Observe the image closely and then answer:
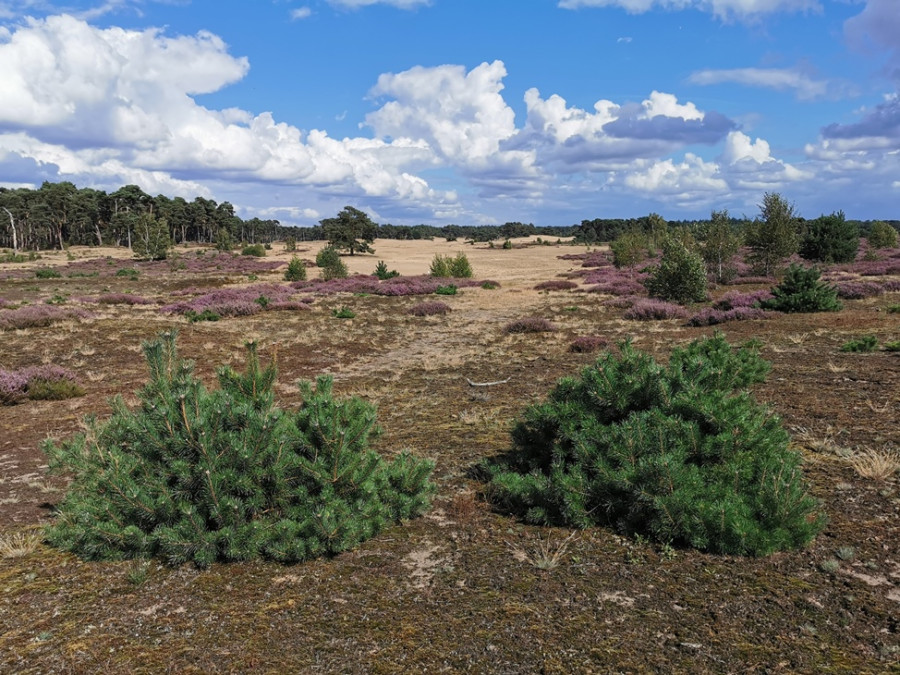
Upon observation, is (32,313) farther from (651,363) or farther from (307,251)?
(307,251)

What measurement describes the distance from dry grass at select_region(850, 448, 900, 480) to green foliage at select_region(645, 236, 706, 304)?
19727mm

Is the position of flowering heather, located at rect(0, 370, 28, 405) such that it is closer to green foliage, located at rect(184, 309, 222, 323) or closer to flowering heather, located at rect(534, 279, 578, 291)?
green foliage, located at rect(184, 309, 222, 323)

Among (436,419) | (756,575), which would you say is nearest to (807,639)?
(756,575)

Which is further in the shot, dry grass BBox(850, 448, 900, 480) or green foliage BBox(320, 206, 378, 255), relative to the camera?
green foliage BBox(320, 206, 378, 255)

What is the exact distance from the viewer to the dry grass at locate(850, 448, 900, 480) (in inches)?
201

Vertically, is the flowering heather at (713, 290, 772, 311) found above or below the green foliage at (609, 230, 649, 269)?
below

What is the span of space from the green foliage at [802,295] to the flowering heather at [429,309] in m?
12.7

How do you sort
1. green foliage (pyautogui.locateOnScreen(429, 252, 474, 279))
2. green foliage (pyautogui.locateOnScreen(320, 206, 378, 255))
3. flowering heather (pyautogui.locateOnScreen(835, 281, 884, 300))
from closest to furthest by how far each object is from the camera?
flowering heather (pyautogui.locateOnScreen(835, 281, 884, 300)), green foliage (pyautogui.locateOnScreen(429, 252, 474, 279)), green foliage (pyautogui.locateOnScreen(320, 206, 378, 255))

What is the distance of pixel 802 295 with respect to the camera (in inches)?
738

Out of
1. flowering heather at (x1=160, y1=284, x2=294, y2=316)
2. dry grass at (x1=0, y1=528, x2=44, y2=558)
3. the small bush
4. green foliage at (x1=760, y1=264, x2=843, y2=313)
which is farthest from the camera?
flowering heather at (x1=160, y1=284, x2=294, y2=316)

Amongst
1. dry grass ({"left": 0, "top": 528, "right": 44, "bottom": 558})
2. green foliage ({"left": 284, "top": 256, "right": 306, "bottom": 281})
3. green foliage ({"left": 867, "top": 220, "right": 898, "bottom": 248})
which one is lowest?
dry grass ({"left": 0, "top": 528, "right": 44, "bottom": 558})

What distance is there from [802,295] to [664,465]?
18.1 meters

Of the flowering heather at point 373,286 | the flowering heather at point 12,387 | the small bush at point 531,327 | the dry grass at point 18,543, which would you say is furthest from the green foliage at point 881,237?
the dry grass at point 18,543

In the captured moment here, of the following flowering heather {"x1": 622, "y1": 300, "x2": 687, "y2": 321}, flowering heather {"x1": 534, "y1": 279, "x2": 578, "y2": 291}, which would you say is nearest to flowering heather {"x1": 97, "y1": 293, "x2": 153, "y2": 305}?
flowering heather {"x1": 534, "y1": 279, "x2": 578, "y2": 291}
